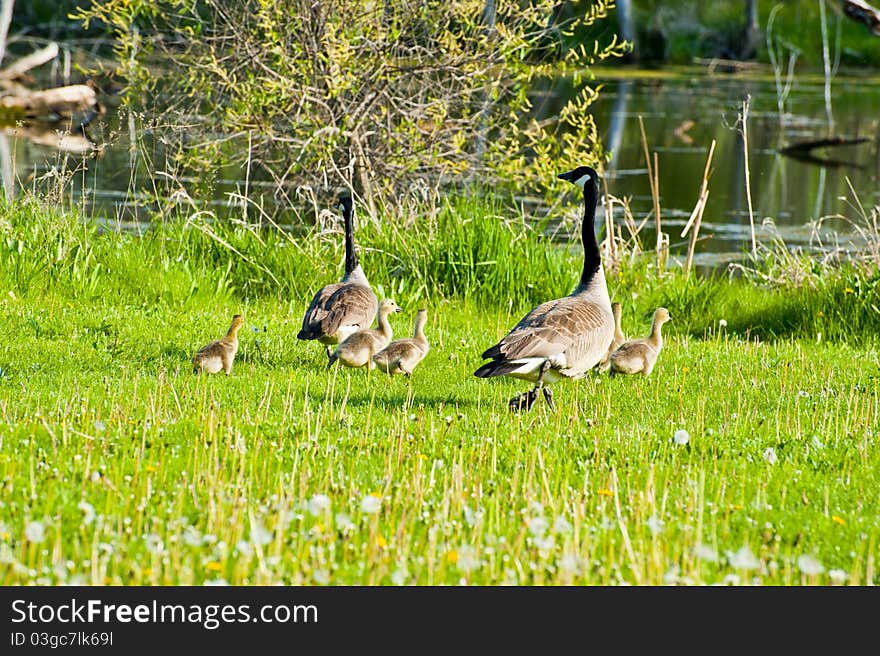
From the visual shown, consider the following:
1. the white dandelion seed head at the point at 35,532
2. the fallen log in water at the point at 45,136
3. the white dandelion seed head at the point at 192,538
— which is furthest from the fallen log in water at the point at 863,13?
the fallen log in water at the point at 45,136

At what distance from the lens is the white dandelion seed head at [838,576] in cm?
539

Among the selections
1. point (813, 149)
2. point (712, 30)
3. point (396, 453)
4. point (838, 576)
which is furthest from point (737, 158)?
point (838, 576)

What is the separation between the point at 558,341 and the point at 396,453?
1.76 metres

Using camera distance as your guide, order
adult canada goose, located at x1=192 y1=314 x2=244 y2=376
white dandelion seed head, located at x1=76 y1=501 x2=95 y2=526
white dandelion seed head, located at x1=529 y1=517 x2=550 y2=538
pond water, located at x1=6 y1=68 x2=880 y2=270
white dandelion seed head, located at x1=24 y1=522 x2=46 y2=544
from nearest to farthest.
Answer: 1. white dandelion seed head, located at x1=24 y1=522 x2=46 y2=544
2. white dandelion seed head, located at x1=529 y1=517 x2=550 y2=538
3. white dandelion seed head, located at x1=76 y1=501 x2=95 y2=526
4. adult canada goose, located at x1=192 y1=314 x2=244 y2=376
5. pond water, located at x1=6 y1=68 x2=880 y2=270

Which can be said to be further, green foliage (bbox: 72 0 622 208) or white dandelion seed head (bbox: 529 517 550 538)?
green foliage (bbox: 72 0 622 208)

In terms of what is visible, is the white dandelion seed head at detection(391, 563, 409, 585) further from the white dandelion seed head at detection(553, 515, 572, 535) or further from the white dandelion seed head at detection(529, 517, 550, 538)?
the white dandelion seed head at detection(553, 515, 572, 535)

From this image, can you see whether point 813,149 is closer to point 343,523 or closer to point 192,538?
point 343,523

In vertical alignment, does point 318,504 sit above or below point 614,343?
above

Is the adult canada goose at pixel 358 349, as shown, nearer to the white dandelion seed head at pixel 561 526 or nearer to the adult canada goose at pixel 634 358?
the adult canada goose at pixel 634 358

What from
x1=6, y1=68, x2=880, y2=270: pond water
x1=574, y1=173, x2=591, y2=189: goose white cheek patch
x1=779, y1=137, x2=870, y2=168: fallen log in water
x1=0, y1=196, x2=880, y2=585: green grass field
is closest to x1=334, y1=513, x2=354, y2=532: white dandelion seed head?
x1=0, y1=196, x2=880, y2=585: green grass field

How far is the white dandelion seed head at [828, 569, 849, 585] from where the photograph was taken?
17.7ft

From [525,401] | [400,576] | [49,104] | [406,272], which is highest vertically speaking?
[400,576]

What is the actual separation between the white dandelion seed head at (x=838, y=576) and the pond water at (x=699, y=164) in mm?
9956

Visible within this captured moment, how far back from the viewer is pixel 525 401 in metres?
8.98
